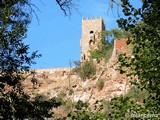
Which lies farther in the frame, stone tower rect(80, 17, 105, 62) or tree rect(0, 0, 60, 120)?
stone tower rect(80, 17, 105, 62)

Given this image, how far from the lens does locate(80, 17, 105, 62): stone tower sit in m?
63.6

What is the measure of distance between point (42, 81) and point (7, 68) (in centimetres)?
4588

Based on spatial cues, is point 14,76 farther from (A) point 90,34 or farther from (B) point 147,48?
(A) point 90,34

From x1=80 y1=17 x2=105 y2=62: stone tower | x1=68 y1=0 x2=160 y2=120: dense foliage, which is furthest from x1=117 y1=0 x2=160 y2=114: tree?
x1=80 y1=17 x2=105 y2=62: stone tower

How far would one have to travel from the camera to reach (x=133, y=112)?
675 centimetres

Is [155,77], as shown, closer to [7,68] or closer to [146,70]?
[146,70]

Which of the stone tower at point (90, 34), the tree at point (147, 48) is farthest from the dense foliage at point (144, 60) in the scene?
the stone tower at point (90, 34)

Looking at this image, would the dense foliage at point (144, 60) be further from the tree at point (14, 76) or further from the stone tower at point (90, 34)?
the stone tower at point (90, 34)

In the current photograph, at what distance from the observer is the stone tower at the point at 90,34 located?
6362 cm

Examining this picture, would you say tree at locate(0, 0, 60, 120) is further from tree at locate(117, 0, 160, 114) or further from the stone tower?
the stone tower

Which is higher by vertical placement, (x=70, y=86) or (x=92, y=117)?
(x=70, y=86)

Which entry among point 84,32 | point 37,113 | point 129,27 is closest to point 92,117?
point 129,27

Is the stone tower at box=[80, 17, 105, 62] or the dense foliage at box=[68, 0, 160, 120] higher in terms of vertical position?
the stone tower at box=[80, 17, 105, 62]

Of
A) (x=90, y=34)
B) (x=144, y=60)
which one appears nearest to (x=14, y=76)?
(x=144, y=60)
